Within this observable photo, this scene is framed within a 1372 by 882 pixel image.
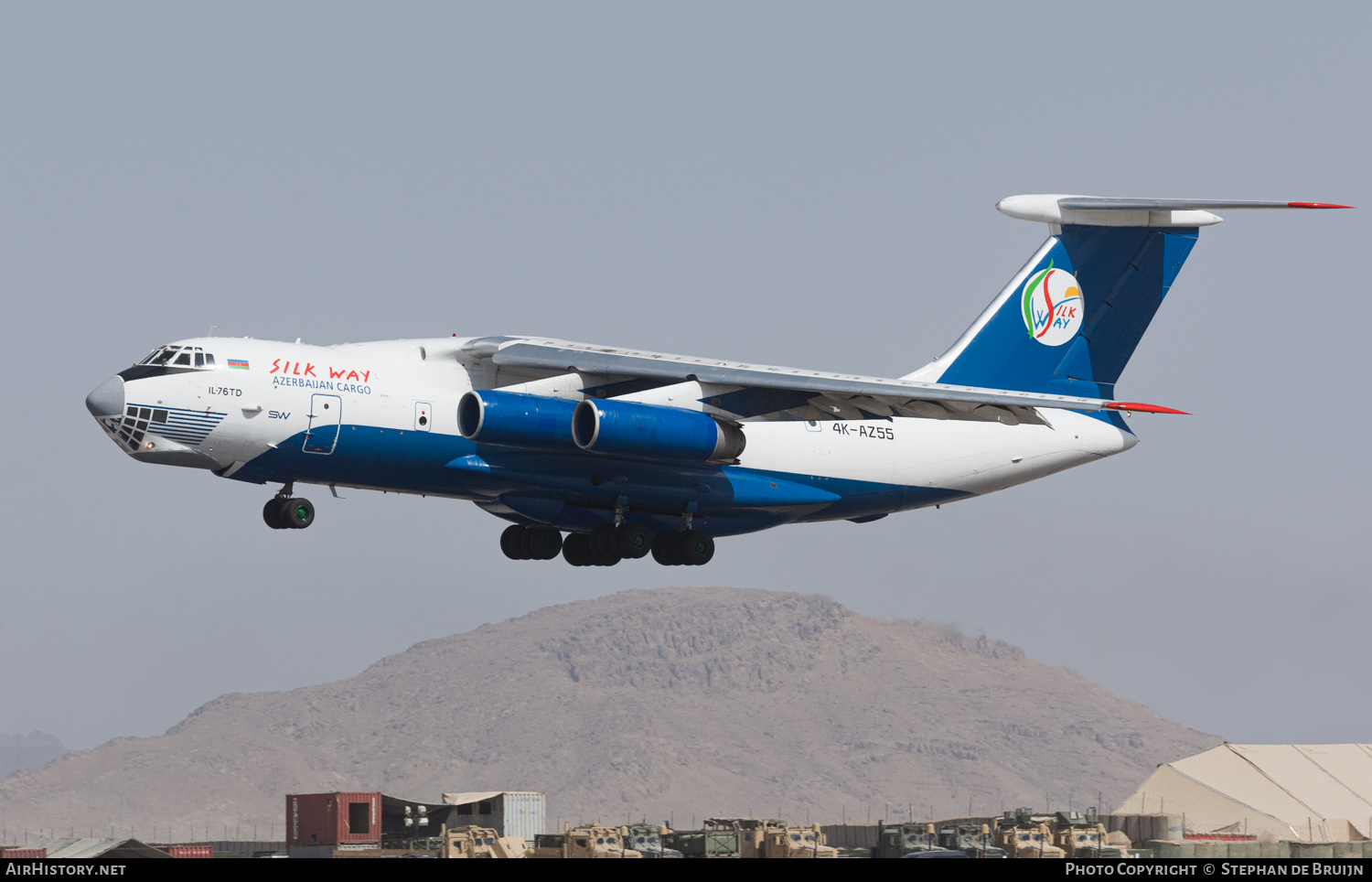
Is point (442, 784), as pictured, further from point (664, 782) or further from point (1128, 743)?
point (1128, 743)

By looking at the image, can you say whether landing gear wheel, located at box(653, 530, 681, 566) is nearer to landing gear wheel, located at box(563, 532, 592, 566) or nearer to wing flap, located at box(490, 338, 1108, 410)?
landing gear wheel, located at box(563, 532, 592, 566)

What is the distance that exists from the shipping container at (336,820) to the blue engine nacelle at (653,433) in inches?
524

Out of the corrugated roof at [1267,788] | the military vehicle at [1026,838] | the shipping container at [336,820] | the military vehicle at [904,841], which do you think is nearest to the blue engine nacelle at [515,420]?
the military vehicle at [1026,838]

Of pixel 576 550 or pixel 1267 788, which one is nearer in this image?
pixel 576 550

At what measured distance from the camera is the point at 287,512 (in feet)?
55.8

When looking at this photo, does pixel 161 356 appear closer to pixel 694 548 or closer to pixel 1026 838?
pixel 694 548

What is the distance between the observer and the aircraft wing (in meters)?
17.5

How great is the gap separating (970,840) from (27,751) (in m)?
181

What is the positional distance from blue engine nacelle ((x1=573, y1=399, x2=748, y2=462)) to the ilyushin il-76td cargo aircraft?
0.02 metres

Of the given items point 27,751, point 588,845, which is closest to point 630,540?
point 588,845

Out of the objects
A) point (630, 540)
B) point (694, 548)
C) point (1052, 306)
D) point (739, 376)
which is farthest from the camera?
point (1052, 306)

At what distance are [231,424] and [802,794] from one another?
8852 centimetres

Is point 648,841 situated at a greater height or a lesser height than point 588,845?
greater

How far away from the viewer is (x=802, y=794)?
334 ft
